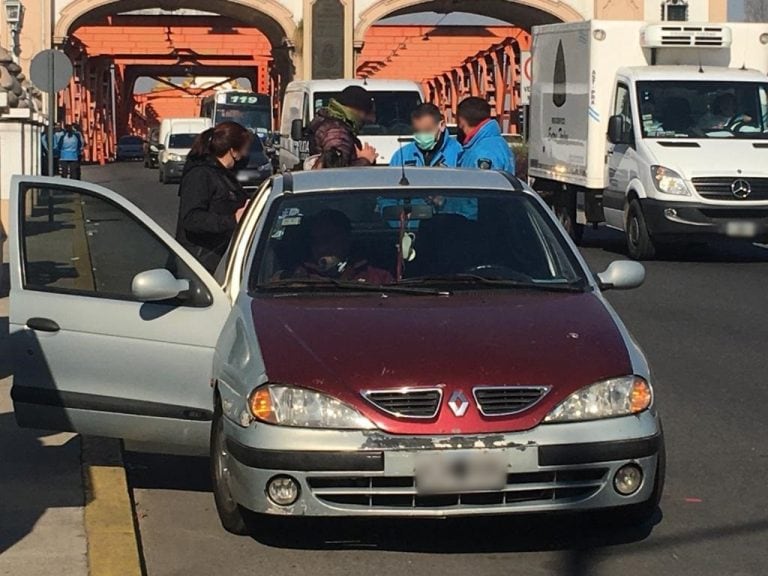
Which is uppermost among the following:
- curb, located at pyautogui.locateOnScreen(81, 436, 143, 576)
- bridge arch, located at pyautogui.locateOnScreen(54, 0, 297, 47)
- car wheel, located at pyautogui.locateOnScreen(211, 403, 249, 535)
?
bridge arch, located at pyautogui.locateOnScreen(54, 0, 297, 47)

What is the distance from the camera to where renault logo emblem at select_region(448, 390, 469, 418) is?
5844mm

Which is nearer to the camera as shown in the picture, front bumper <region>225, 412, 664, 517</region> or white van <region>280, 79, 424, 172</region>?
front bumper <region>225, 412, 664, 517</region>

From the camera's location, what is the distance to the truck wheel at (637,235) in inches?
754

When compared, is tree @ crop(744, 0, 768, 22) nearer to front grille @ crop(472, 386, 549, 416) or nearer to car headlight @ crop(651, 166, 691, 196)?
car headlight @ crop(651, 166, 691, 196)

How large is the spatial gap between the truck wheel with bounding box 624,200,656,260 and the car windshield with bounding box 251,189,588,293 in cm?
1186

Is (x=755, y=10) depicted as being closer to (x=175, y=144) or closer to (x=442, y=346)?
(x=175, y=144)

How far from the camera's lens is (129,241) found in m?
12.3

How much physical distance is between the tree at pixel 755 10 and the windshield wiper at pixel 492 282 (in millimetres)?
74073

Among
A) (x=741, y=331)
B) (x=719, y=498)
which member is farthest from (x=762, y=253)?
(x=719, y=498)

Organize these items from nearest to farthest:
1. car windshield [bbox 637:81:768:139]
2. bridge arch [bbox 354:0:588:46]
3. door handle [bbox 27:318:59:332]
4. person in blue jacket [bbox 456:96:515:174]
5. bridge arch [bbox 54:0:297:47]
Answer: door handle [bbox 27:318:59:332], person in blue jacket [bbox 456:96:515:174], car windshield [bbox 637:81:768:139], bridge arch [bbox 54:0:297:47], bridge arch [bbox 354:0:588:46]

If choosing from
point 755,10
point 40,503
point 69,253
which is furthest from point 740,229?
point 755,10

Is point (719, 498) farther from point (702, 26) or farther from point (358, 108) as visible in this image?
point (702, 26)

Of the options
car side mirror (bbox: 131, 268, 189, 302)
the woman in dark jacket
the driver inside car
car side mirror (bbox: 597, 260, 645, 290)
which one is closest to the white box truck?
the woman in dark jacket

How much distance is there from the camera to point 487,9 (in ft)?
176
